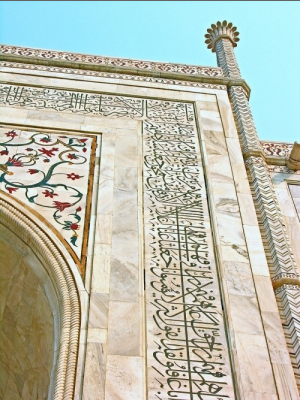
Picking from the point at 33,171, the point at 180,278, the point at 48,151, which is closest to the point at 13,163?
the point at 33,171

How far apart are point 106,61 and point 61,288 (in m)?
3.48

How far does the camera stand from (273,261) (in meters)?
4.55

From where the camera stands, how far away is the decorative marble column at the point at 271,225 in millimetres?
4062

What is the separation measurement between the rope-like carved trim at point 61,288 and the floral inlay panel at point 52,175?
15 centimetres

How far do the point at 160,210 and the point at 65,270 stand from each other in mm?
978

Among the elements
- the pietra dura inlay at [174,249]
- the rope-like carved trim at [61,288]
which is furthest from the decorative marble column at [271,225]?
the rope-like carved trim at [61,288]

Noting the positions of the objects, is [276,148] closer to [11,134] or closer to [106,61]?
[106,61]

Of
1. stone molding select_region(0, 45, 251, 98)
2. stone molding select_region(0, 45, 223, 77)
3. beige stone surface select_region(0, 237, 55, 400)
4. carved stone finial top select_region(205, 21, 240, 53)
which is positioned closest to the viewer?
beige stone surface select_region(0, 237, 55, 400)

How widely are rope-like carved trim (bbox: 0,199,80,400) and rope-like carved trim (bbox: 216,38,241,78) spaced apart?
339cm

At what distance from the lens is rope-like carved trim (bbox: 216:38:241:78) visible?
7000 mm

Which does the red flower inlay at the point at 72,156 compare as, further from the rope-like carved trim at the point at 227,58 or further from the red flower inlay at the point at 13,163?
the rope-like carved trim at the point at 227,58

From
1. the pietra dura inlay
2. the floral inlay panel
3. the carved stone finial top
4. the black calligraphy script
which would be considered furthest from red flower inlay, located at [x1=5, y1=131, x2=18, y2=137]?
the carved stone finial top

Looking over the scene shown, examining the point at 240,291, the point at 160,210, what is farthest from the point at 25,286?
the point at 240,291

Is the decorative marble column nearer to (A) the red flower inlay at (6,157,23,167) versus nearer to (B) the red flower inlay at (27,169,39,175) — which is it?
(B) the red flower inlay at (27,169,39,175)
